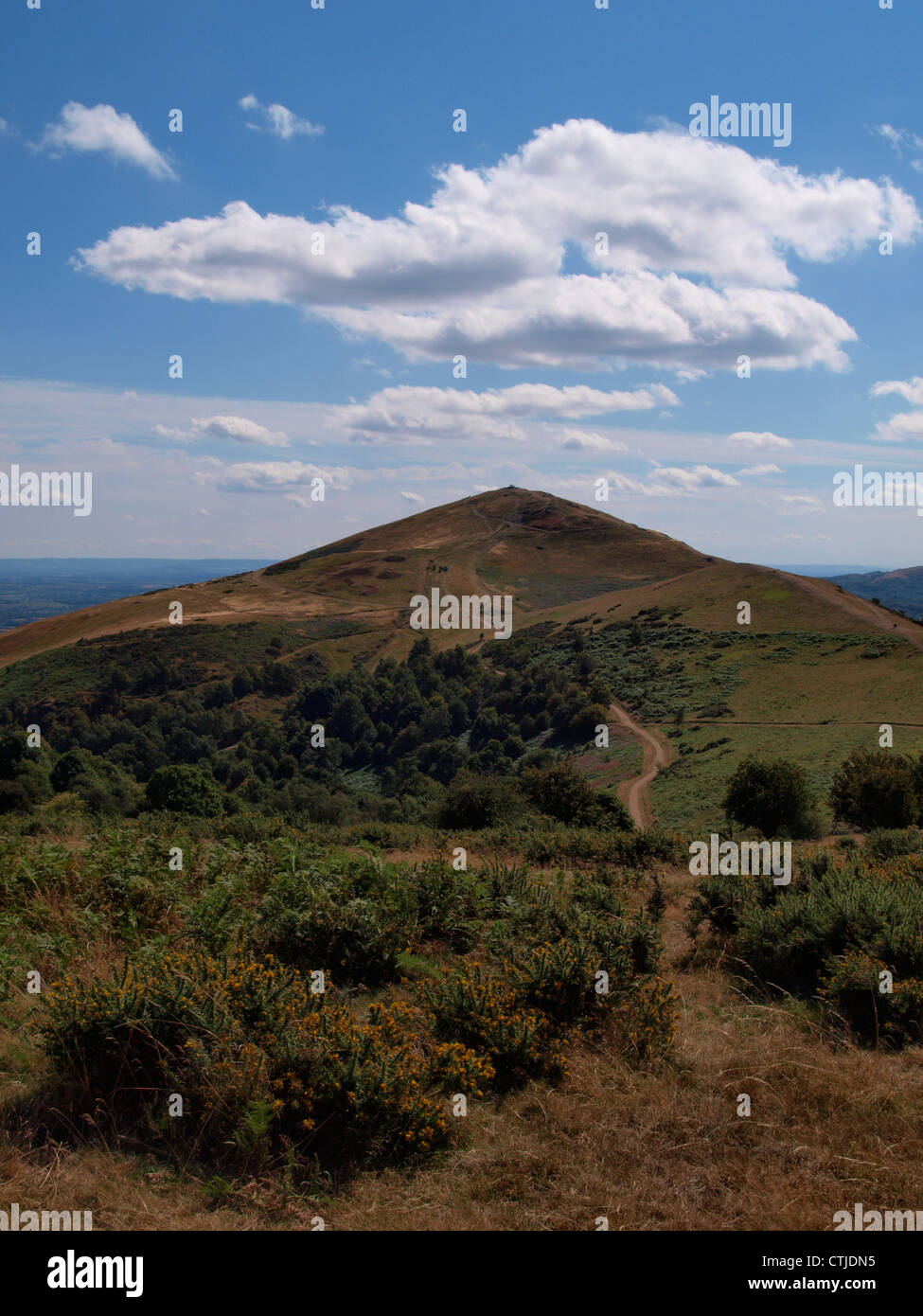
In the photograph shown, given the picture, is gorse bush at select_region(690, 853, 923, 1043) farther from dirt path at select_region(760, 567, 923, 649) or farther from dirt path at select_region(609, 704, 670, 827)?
dirt path at select_region(760, 567, 923, 649)

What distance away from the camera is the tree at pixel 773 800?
28578 millimetres

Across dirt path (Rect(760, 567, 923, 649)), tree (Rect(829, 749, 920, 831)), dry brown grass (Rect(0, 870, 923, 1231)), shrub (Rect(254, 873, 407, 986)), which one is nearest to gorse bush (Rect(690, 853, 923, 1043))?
dry brown grass (Rect(0, 870, 923, 1231))

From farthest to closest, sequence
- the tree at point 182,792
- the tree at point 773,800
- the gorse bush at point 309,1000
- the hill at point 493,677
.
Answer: the hill at point 493,677, the tree at point 182,792, the tree at point 773,800, the gorse bush at point 309,1000

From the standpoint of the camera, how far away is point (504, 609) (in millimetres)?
118000

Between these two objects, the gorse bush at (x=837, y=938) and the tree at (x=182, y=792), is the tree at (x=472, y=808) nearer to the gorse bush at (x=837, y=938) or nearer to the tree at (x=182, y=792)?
the tree at (x=182, y=792)

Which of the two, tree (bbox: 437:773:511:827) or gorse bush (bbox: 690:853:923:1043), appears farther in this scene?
tree (bbox: 437:773:511:827)

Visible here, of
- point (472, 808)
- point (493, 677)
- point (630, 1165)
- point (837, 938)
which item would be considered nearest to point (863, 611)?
point (493, 677)

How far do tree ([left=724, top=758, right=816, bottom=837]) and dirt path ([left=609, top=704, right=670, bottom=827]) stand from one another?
6669mm

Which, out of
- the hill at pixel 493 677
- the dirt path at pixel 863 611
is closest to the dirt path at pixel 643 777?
the hill at pixel 493 677

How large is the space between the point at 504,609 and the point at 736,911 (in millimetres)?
109655

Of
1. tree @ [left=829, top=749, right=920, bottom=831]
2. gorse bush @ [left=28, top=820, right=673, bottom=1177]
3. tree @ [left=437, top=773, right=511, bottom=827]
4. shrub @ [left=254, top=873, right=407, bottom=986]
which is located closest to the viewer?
gorse bush @ [left=28, top=820, right=673, bottom=1177]

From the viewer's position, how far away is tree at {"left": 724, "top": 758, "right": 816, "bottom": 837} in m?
Answer: 28.6

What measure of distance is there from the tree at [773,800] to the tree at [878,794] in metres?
1.38
